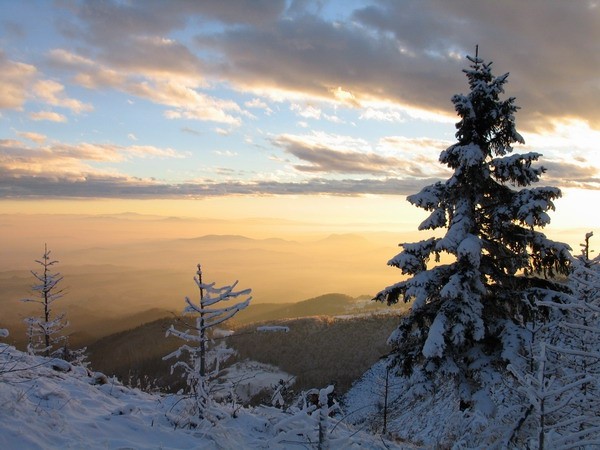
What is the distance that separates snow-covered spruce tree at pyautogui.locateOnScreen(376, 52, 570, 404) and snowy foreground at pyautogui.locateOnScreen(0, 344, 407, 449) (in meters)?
5.27

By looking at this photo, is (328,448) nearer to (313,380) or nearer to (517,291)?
(517,291)

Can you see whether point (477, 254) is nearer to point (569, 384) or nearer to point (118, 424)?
point (569, 384)

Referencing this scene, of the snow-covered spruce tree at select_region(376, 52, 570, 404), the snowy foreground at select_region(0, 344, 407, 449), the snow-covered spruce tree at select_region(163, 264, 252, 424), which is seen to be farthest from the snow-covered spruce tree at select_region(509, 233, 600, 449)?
the snow-covered spruce tree at select_region(163, 264, 252, 424)

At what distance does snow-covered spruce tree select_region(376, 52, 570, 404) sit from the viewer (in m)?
11.8

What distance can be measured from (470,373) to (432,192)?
5.30 metres

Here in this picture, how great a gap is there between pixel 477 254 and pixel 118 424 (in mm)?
8997

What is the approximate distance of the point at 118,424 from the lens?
6.57 m

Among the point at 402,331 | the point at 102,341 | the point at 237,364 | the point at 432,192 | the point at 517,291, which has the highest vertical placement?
the point at 432,192

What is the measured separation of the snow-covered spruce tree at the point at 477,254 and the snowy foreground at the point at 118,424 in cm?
527

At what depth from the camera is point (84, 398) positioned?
24.9 feet

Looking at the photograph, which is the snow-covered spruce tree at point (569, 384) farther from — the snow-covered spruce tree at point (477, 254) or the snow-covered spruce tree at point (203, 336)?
the snow-covered spruce tree at point (203, 336)

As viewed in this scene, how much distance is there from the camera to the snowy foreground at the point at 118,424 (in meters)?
5.66

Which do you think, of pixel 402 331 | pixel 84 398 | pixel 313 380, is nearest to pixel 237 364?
pixel 313 380

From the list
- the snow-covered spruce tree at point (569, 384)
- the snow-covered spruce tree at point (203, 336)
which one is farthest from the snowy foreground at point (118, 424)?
the snow-covered spruce tree at point (569, 384)
